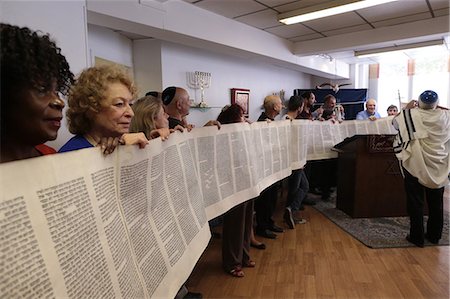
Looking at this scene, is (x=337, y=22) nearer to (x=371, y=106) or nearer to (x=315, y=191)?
(x=371, y=106)

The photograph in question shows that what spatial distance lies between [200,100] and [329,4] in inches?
104

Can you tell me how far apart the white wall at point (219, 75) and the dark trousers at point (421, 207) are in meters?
3.58

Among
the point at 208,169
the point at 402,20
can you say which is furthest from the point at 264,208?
the point at 402,20

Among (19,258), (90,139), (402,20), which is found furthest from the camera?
(402,20)

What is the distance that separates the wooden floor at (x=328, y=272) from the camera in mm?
2352

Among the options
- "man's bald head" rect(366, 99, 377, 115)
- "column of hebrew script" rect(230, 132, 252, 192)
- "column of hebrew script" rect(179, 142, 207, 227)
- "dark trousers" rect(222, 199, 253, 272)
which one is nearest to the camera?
"column of hebrew script" rect(179, 142, 207, 227)

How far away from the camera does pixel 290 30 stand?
5652 millimetres

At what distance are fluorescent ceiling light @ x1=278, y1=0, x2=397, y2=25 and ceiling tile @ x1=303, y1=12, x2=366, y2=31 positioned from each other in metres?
0.66

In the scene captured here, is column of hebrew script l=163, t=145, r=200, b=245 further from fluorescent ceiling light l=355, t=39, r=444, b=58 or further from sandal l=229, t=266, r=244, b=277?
fluorescent ceiling light l=355, t=39, r=444, b=58

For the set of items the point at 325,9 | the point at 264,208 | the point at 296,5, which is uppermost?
the point at 296,5

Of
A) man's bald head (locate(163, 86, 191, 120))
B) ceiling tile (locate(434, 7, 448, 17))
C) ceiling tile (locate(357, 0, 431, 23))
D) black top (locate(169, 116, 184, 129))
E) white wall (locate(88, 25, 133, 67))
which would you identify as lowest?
black top (locate(169, 116, 184, 129))

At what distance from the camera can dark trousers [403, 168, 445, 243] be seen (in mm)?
3156

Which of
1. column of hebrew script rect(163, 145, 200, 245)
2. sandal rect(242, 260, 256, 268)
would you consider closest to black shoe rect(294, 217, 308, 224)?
sandal rect(242, 260, 256, 268)

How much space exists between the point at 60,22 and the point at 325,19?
4.38 metres
